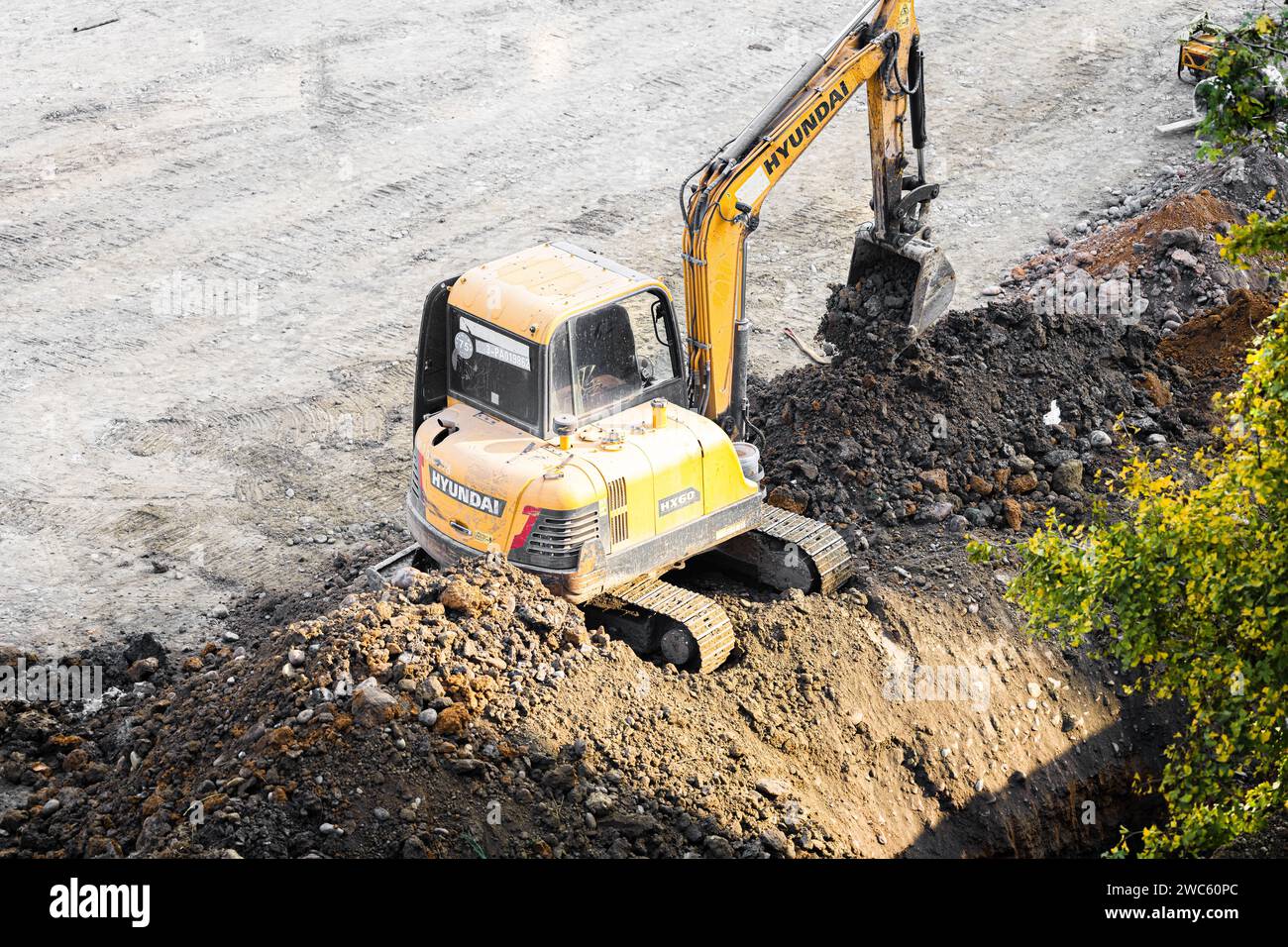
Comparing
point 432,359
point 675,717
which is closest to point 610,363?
point 432,359

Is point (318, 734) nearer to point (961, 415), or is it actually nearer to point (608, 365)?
point (608, 365)

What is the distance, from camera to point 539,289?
11.3 metres

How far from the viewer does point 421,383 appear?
471 inches

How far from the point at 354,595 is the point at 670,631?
2461 mm

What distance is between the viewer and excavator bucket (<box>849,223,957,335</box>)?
14.5 meters

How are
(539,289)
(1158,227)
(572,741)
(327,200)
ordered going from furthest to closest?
(327,200)
(1158,227)
(539,289)
(572,741)

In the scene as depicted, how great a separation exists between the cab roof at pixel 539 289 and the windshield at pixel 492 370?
0.12m

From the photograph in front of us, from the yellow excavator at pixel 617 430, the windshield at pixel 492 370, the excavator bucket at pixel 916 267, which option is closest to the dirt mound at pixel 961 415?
the excavator bucket at pixel 916 267

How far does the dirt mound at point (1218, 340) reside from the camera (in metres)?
15.7

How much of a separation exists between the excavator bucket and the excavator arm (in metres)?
0.01

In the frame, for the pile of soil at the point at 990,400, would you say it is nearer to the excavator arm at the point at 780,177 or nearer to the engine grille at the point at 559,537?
the excavator arm at the point at 780,177

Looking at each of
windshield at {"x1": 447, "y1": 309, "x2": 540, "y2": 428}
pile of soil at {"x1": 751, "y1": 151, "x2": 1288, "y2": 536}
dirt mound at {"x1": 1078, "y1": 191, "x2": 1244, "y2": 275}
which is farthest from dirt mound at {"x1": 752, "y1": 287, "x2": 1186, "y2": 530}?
windshield at {"x1": 447, "y1": 309, "x2": 540, "y2": 428}

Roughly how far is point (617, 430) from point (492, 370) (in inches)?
41.4
